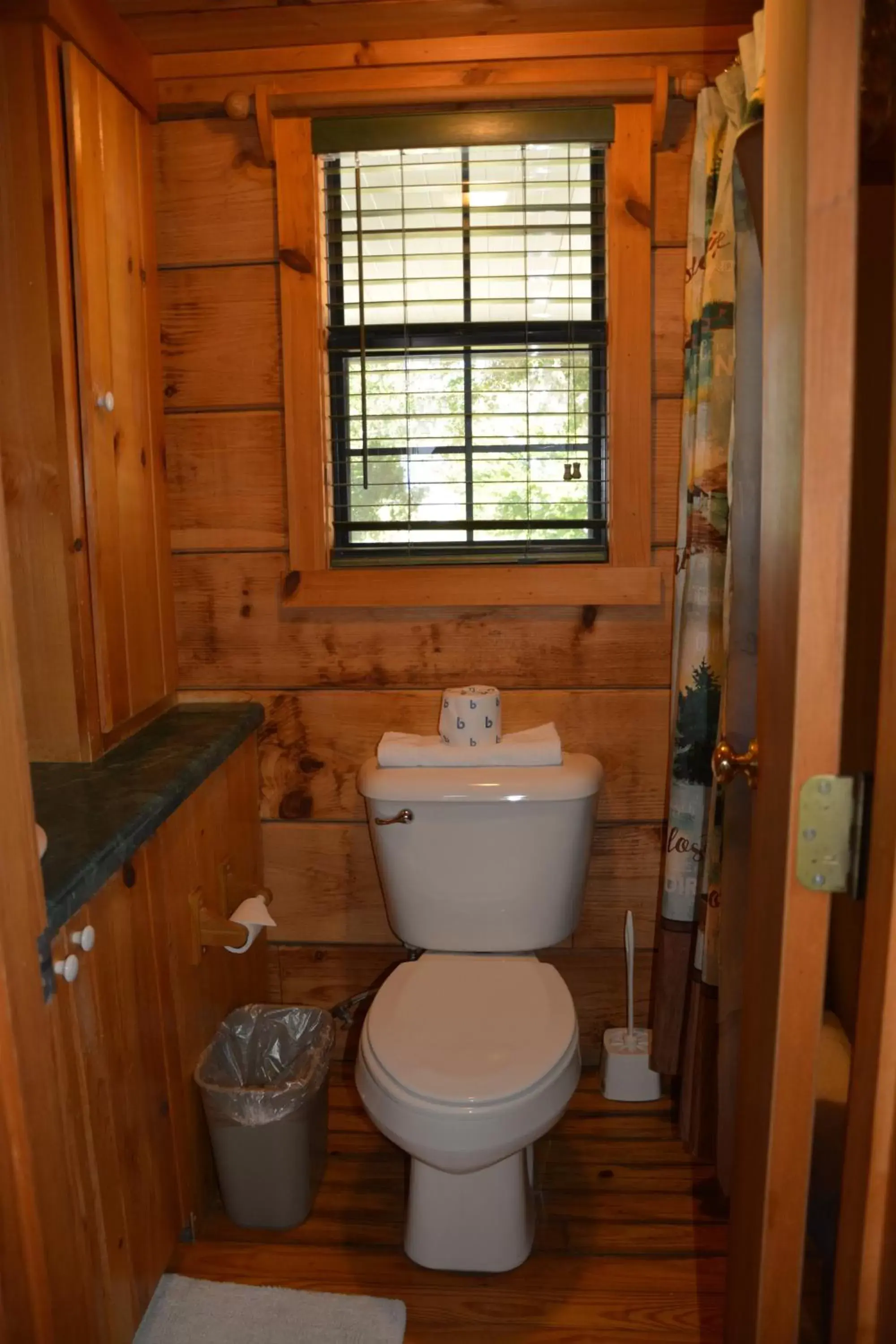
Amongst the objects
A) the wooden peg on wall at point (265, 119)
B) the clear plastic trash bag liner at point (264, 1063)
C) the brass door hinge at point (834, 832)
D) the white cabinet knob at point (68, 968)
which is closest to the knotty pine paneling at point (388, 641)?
the clear plastic trash bag liner at point (264, 1063)

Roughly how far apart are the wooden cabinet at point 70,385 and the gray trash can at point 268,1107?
61 cm

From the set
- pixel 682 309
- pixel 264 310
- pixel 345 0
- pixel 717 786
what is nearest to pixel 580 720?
pixel 717 786

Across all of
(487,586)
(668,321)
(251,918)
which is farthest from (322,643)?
(668,321)

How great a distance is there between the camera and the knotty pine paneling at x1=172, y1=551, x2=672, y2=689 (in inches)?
83.1

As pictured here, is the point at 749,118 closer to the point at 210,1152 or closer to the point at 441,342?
the point at 441,342

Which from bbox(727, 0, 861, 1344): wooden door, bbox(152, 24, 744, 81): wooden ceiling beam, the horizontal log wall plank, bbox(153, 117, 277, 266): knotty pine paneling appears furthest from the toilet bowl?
bbox(152, 24, 744, 81): wooden ceiling beam

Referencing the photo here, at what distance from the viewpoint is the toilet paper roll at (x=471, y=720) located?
1.99 meters

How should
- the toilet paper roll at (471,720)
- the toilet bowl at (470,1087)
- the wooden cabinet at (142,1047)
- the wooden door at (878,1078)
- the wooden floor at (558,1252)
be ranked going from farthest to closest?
the toilet paper roll at (471,720)
the wooden floor at (558,1252)
the toilet bowl at (470,1087)
the wooden cabinet at (142,1047)
the wooden door at (878,1078)

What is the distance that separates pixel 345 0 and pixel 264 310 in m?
0.56

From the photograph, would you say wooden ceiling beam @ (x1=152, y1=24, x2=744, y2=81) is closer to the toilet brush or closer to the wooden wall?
the wooden wall

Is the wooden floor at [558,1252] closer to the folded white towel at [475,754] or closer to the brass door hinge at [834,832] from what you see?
the folded white towel at [475,754]

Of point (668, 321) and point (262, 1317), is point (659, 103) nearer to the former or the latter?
point (668, 321)

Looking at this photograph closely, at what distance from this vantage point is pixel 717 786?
5.92 ft

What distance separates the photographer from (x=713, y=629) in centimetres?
183
